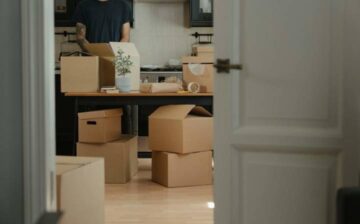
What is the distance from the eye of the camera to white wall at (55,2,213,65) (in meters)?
6.93

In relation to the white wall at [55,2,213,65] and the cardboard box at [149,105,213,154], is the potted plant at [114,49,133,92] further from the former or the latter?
the white wall at [55,2,213,65]

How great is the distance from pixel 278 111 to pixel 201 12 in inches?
189

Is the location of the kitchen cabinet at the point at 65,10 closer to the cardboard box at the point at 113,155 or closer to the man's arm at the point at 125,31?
the man's arm at the point at 125,31

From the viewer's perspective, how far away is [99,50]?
464 cm

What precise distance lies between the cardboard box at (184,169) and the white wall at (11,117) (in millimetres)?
2320

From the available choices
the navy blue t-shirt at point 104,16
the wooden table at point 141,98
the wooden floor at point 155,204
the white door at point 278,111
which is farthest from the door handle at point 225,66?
the navy blue t-shirt at point 104,16

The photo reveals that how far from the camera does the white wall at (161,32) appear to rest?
6.93 m

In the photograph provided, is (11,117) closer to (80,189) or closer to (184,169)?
(80,189)

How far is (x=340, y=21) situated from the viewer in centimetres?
195

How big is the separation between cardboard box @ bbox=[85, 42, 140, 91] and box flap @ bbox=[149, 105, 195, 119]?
0.32m

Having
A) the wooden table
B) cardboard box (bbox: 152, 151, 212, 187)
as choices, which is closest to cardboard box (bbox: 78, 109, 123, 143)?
the wooden table

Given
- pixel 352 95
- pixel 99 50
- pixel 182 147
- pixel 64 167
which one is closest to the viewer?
pixel 352 95

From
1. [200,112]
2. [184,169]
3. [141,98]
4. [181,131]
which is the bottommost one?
[184,169]

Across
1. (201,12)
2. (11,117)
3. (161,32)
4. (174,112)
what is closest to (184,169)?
(174,112)
